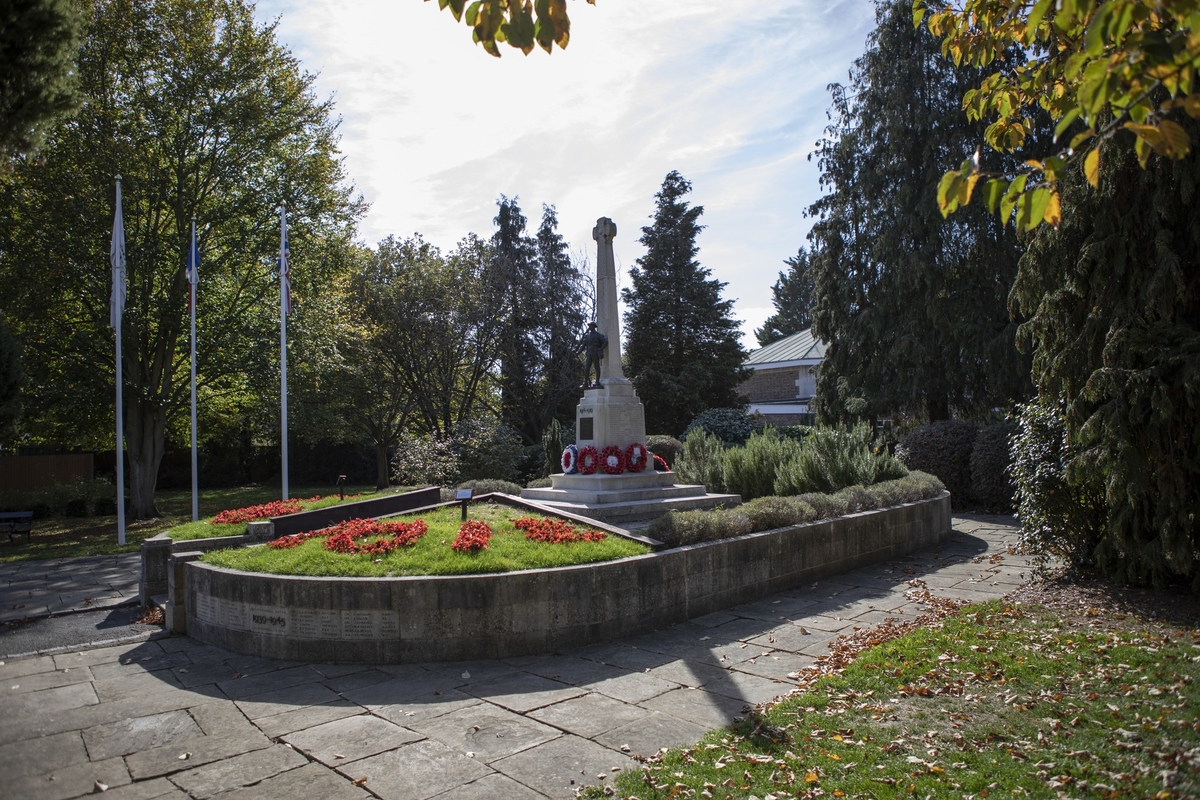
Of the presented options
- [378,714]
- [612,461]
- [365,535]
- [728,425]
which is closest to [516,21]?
[378,714]

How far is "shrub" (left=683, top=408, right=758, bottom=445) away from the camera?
74.1 ft

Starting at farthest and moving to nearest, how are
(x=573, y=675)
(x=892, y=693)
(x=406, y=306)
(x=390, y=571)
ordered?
1. (x=406, y=306)
2. (x=390, y=571)
3. (x=573, y=675)
4. (x=892, y=693)

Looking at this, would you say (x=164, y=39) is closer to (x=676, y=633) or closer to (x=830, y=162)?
(x=830, y=162)

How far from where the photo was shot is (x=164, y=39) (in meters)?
18.2

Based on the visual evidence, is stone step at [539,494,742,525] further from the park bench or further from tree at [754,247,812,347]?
tree at [754,247,812,347]

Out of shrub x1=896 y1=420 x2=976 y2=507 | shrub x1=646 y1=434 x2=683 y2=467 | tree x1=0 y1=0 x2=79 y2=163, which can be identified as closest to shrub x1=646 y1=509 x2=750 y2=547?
tree x1=0 y1=0 x2=79 y2=163

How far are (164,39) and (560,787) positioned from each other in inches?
809

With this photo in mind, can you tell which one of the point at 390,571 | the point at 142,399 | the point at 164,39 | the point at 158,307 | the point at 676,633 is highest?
the point at 164,39

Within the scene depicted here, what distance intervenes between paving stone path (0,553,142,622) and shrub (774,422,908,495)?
9.81 metres

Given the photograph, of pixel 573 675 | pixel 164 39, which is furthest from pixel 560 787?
pixel 164 39

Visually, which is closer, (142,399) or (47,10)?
(47,10)

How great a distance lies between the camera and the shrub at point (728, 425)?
2258cm

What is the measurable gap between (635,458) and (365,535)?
4.52 meters

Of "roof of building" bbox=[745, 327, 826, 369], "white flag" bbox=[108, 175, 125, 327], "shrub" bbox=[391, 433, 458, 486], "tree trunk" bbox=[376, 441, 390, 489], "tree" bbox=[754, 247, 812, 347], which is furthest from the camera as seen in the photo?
"tree" bbox=[754, 247, 812, 347]
